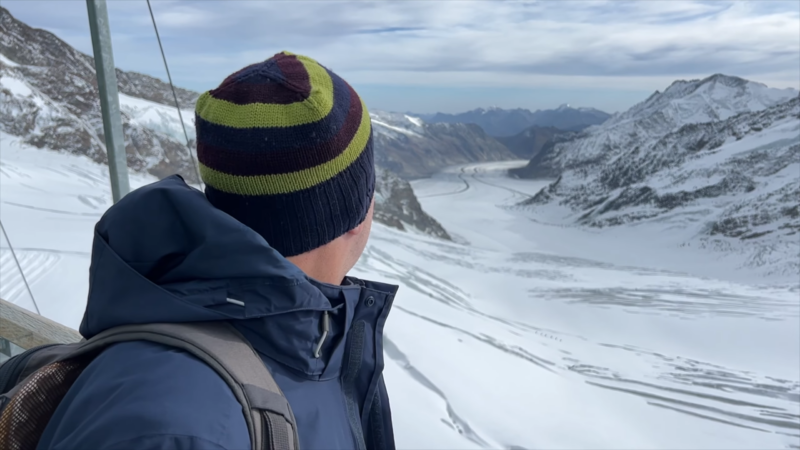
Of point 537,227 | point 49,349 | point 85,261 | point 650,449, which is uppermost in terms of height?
point 49,349

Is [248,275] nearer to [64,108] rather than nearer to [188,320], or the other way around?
[188,320]

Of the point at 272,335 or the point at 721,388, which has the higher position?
the point at 272,335

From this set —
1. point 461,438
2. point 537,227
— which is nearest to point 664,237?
point 537,227

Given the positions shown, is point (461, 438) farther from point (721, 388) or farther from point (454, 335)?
point (721, 388)

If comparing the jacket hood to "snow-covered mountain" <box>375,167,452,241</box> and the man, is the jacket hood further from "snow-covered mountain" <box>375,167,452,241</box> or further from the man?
"snow-covered mountain" <box>375,167,452,241</box>

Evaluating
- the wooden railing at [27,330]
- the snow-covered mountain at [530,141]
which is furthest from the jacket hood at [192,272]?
the snow-covered mountain at [530,141]

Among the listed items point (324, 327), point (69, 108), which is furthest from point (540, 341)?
point (69, 108)

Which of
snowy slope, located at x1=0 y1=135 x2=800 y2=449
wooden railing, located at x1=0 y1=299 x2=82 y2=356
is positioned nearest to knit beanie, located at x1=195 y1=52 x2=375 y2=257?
wooden railing, located at x1=0 y1=299 x2=82 y2=356
